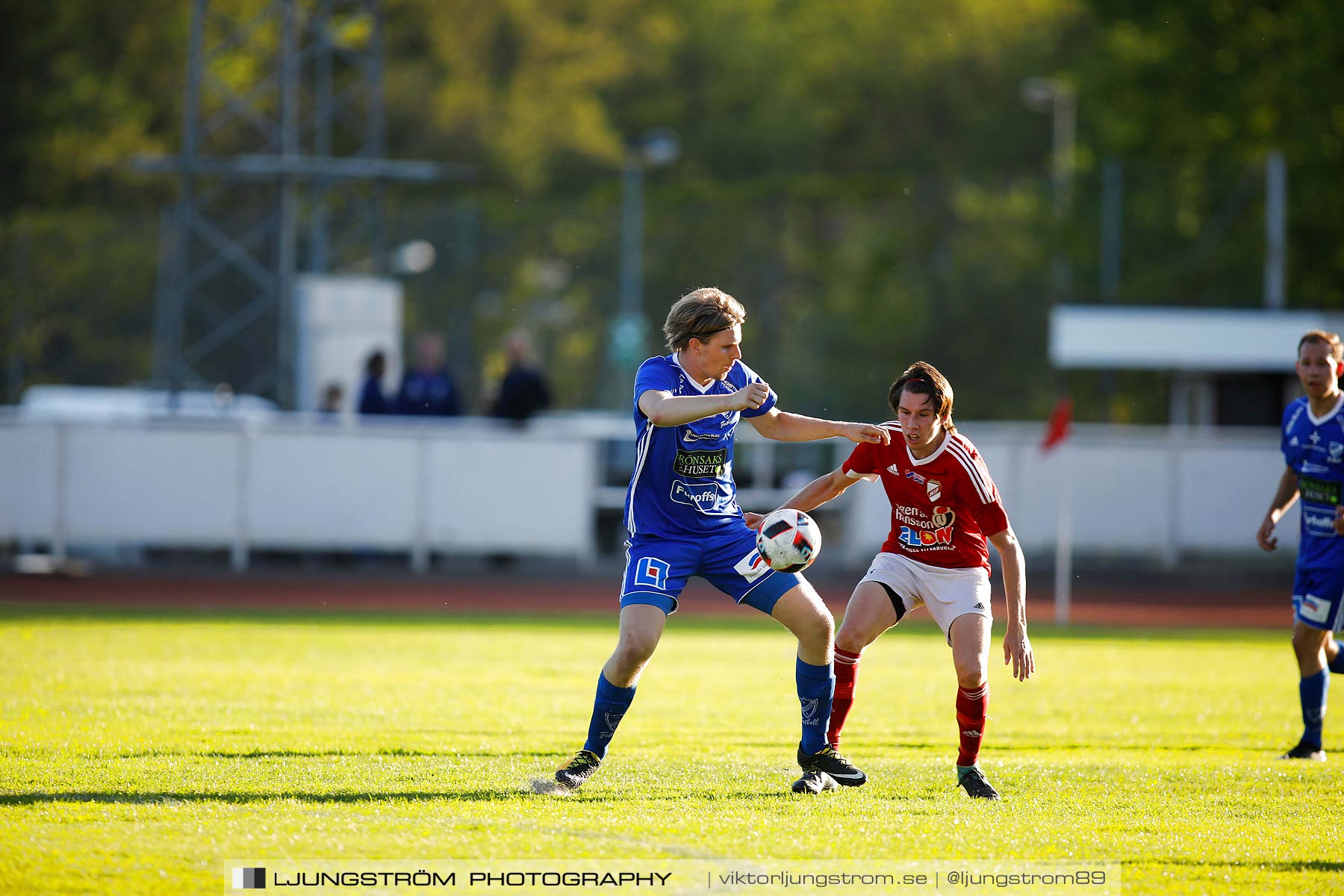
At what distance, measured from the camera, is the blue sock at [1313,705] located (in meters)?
8.91

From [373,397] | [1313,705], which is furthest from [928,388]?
[373,397]

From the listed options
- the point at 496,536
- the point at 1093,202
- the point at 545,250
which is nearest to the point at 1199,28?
the point at 1093,202

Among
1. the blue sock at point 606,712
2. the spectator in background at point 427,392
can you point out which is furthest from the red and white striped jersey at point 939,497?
the spectator in background at point 427,392

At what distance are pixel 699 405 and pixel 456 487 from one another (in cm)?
1371

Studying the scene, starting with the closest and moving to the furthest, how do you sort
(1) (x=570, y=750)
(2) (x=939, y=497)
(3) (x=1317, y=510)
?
(2) (x=939, y=497) → (1) (x=570, y=750) → (3) (x=1317, y=510)

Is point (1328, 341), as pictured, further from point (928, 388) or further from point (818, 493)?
point (818, 493)

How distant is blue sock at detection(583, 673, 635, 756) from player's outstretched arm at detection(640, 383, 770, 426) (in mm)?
1153

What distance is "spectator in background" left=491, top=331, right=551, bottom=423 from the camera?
2077cm

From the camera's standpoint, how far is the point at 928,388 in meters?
7.19

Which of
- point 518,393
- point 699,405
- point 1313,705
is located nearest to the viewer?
point 699,405

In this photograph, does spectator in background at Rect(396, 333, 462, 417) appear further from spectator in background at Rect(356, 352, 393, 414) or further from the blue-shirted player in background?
the blue-shirted player in background

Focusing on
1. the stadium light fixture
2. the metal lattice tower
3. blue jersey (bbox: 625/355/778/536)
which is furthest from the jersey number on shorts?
the stadium light fixture

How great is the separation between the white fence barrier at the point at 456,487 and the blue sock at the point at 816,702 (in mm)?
10390

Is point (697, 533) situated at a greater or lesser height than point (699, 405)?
lesser
